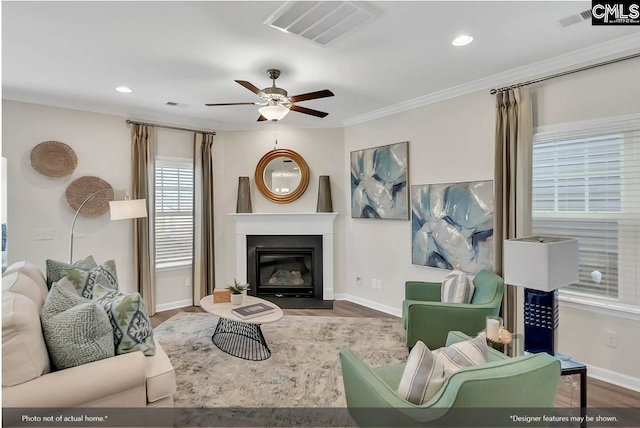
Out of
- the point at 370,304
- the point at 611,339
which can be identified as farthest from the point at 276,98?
the point at 611,339

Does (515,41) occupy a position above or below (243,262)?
above

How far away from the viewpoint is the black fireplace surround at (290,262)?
5215mm

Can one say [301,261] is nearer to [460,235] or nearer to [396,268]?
[396,268]

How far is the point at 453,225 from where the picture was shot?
3.82m

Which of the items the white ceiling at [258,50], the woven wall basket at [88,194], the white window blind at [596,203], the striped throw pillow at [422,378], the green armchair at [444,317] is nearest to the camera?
the striped throw pillow at [422,378]

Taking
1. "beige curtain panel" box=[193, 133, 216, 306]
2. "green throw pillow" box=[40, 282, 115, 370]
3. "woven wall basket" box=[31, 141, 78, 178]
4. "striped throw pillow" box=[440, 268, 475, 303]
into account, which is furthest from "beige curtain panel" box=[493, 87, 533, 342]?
"woven wall basket" box=[31, 141, 78, 178]

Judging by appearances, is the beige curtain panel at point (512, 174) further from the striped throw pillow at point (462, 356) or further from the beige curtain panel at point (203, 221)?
the beige curtain panel at point (203, 221)

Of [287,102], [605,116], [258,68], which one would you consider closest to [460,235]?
[605,116]

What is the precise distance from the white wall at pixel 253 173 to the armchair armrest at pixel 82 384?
3.44 m

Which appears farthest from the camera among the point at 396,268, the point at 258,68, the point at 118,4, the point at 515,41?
the point at 396,268

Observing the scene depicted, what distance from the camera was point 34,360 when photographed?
1.63 meters

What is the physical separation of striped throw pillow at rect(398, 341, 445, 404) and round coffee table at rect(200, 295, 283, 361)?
1768 mm

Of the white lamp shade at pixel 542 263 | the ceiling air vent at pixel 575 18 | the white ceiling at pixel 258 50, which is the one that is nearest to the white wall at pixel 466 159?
the white ceiling at pixel 258 50

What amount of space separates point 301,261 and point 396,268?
5.06 ft
